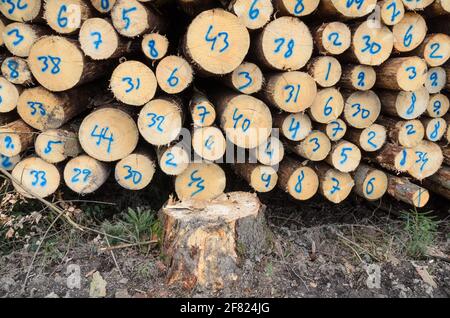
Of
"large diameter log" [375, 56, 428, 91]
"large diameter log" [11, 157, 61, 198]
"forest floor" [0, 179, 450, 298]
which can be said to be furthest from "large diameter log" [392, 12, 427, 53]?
"large diameter log" [11, 157, 61, 198]

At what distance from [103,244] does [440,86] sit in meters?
2.57

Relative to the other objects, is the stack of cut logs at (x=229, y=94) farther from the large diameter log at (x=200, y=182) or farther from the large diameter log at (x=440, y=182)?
the large diameter log at (x=440, y=182)

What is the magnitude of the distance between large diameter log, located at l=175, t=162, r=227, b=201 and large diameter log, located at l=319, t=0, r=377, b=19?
1.24 meters

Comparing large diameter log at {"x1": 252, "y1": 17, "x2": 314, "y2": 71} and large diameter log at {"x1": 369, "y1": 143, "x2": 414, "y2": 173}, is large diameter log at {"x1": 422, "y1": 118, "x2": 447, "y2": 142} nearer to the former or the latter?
large diameter log at {"x1": 369, "y1": 143, "x2": 414, "y2": 173}

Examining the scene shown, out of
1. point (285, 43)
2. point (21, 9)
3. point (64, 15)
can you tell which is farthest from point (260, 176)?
point (21, 9)

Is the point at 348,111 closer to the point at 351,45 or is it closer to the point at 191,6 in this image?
the point at 351,45

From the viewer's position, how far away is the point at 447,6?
2.95 meters

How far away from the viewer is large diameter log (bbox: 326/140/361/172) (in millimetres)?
3141

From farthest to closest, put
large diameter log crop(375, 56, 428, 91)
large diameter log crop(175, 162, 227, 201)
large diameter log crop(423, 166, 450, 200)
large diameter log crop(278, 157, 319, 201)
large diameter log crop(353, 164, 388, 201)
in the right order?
large diameter log crop(423, 166, 450, 200), large diameter log crop(353, 164, 388, 201), large diameter log crop(278, 157, 319, 201), large diameter log crop(175, 162, 227, 201), large diameter log crop(375, 56, 428, 91)

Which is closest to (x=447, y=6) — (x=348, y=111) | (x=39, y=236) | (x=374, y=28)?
(x=374, y=28)

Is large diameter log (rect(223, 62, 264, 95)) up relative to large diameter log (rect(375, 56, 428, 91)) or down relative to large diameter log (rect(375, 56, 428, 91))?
→ down

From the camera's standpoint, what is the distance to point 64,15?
275 cm

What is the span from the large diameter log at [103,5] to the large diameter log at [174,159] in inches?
36.8

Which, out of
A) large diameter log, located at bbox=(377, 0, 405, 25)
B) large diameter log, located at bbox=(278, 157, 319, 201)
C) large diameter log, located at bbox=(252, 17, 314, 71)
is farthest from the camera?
large diameter log, located at bbox=(278, 157, 319, 201)
